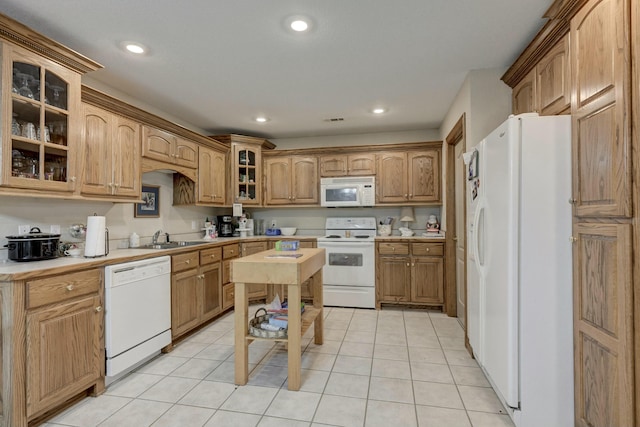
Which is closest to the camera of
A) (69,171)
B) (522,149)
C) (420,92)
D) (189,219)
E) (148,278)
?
(522,149)

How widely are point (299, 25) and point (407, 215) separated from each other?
3152 millimetres

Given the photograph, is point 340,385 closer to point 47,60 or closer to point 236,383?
point 236,383

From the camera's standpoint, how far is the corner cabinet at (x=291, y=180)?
4.69 meters

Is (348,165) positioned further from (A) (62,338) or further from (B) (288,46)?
(A) (62,338)

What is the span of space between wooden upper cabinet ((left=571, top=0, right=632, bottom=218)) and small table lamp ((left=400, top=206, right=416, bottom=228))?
2.86m

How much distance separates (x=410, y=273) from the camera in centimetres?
405

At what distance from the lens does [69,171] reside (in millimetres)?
2234

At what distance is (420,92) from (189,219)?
10.7ft

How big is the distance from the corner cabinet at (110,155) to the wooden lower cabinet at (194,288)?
79cm

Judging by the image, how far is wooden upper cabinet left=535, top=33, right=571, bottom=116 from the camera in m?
1.86

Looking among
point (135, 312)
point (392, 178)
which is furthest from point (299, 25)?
point (392, 178)

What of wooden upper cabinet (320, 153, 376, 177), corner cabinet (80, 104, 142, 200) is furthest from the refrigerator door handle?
corner cabinet (80, 104, 142, 200)

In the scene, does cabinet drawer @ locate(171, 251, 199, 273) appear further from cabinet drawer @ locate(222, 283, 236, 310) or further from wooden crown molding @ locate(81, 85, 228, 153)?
wooden crown molding @ locate(81, 85, 228, 153)

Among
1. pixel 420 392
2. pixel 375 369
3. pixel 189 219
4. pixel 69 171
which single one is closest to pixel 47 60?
pixel 69 171
